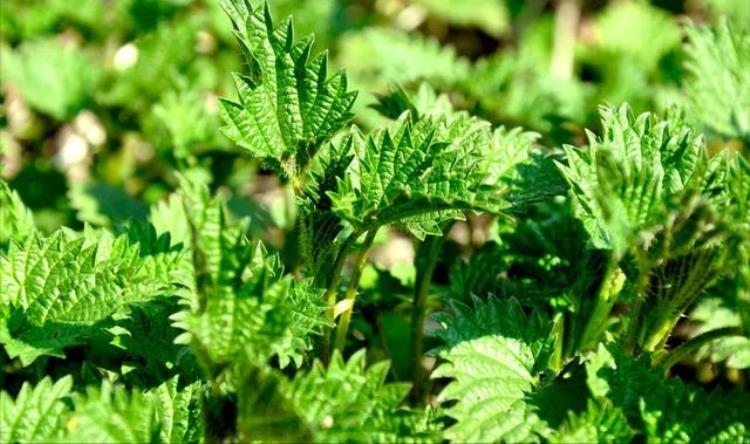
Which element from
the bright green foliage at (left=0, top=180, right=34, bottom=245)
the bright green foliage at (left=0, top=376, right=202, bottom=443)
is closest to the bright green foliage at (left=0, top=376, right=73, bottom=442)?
the bright green foliage at (left=0, top=376, right=202, bottom=443)

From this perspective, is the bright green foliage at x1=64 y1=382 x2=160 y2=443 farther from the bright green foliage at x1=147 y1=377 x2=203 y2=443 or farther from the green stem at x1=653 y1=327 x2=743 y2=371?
the green stem at x1=653 y1=327 x2=743 y2=371

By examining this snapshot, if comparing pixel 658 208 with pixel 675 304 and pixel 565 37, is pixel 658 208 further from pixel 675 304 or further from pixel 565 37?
pixel 565 37

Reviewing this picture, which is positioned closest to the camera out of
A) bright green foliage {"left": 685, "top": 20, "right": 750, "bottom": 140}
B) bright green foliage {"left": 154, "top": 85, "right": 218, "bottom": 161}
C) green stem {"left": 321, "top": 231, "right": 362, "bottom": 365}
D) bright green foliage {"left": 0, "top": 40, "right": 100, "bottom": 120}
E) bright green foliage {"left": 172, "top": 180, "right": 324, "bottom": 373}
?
bright green foliage {"left": 172, "top": 180, "right": 324, "bottom": 373}

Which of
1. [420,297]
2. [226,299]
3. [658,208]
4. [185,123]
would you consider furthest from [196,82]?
[658,208]

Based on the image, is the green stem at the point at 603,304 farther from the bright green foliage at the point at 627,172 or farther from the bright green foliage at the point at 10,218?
the bright green foliage at the point at 10,218

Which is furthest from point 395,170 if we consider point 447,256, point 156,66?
point 156,66

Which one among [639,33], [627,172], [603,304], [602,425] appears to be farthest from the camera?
[639,33]

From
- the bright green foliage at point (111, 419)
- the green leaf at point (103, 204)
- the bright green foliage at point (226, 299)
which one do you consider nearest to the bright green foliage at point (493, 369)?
the bright green foliage at point (226, 299)
